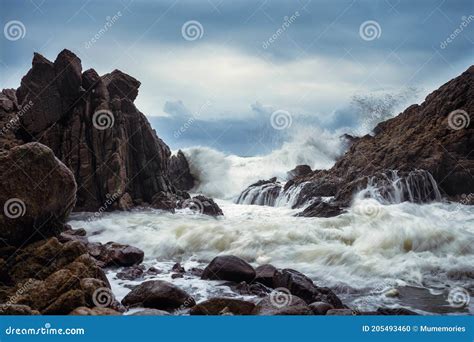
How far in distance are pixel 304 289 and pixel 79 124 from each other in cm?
1656

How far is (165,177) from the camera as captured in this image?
26375 mm

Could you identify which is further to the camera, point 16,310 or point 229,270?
point 229,270

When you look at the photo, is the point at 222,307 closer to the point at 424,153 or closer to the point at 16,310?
the point at 16,310

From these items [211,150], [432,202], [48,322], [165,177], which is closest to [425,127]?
[432,202]

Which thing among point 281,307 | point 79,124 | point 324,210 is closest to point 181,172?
point 79,124

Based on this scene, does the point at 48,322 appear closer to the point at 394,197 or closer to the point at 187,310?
the point at 187,310

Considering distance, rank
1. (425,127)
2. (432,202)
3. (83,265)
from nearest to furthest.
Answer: (83,265) < (432,202) < (425,127)

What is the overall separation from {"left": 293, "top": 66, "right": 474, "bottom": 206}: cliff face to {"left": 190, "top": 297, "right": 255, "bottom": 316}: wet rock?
1237cm

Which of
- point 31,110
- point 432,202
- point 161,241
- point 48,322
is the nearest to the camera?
point 48,322

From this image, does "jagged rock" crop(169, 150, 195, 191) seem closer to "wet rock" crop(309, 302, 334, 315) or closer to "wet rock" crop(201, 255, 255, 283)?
"wet rock" crop(201, 255, 255, 283)

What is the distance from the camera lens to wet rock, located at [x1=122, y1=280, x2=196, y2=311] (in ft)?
24.0

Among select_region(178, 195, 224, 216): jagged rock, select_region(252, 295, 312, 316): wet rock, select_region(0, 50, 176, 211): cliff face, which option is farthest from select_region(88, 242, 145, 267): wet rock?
select_region(178, 195, 224, 216): jagged rock

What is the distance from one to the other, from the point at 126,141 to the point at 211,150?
21.3m

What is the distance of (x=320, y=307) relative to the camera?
6.91 meters
